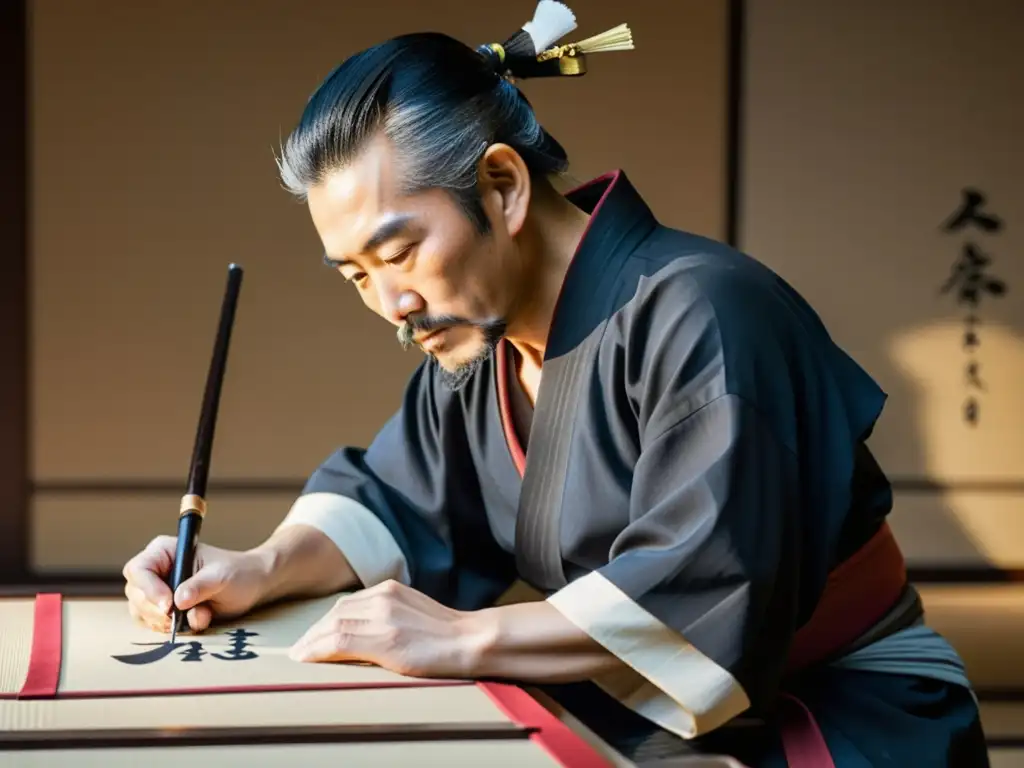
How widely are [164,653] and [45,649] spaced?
0.41ft

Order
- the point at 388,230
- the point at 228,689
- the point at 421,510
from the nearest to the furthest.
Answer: the point at 228,689 < the point at 388,230 < the point at 421,510

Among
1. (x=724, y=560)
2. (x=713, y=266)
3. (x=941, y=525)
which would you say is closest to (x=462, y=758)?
(x=724, y=560)

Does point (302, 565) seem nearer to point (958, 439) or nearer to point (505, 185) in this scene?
point (505, 185)

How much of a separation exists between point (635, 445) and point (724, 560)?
261 mm

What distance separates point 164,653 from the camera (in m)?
1.47

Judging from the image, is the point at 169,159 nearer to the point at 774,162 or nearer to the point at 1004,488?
the point at 774,162

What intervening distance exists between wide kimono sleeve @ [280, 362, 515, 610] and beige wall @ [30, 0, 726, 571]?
2.28 m

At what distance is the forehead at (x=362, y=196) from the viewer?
1.55 metres

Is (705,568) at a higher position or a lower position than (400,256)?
lower

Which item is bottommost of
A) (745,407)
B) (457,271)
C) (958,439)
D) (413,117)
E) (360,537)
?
(958,439)

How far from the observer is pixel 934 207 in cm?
438

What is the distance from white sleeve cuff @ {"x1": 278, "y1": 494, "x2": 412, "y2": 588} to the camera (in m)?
1.81

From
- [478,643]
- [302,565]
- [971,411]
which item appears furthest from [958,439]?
[478,643]

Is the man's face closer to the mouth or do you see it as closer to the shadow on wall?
the mouth
